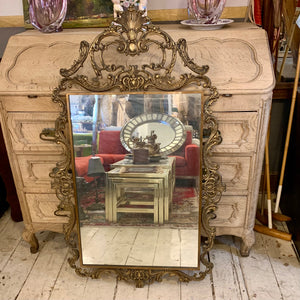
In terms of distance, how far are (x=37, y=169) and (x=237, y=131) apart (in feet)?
3.06

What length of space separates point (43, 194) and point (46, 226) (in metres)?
0.19

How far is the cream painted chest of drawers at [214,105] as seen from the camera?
156 cm

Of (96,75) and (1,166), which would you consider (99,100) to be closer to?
(96,75)

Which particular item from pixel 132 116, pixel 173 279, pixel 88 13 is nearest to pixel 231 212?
pixel 173 279

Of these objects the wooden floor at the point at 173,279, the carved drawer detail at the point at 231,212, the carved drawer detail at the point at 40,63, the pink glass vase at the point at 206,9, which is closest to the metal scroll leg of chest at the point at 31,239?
the wooden floor at the point at 173,279

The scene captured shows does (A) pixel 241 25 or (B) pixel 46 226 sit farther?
(B) pixel 46 226

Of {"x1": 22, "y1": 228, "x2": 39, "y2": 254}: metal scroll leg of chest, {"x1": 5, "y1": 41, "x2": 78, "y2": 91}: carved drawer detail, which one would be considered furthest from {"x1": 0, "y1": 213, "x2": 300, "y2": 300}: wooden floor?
{"x1": 5, "y1": 41, "x2": 78, "y2": 91}: carved drawer detail

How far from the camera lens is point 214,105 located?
157 cm

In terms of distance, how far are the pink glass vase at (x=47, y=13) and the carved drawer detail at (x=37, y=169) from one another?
23.1 inches

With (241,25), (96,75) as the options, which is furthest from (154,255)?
(241,25)

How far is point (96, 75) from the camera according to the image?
1533mm

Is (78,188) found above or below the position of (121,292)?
above

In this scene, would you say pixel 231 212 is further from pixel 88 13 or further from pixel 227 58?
pixel 88 13

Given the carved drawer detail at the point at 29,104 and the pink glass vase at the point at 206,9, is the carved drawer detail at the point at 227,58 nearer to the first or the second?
the pink glass vase at the point at 206,9
